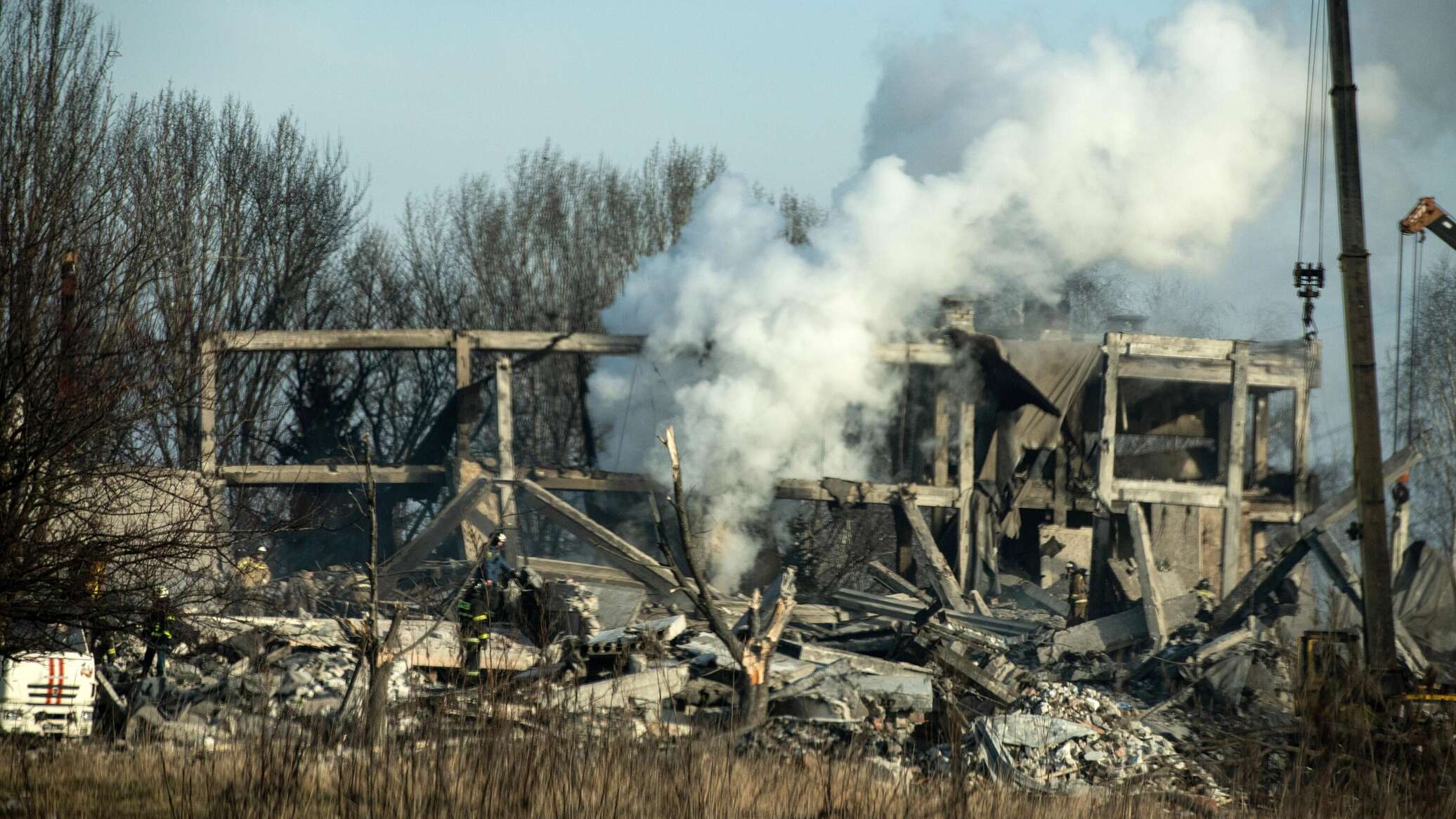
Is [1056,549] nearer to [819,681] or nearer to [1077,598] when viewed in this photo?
[1077,598]

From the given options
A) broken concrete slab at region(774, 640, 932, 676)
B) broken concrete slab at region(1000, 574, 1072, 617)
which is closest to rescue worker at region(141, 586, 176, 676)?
broken concrete slab at region(774, 640, 932, 676)

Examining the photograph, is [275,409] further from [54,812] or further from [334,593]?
[54,812]

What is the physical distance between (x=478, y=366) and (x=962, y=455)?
10752mm

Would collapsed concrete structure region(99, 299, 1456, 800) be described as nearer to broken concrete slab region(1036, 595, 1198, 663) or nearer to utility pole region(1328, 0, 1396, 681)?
broken concrete slab region(1036, 595, 1198, 663)

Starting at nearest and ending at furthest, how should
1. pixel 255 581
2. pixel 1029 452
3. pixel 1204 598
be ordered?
pixel 255 581
pixel 1204 598
pixel 1029 452

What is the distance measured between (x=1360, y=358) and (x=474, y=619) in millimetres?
8625

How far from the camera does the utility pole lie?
12.5 metres

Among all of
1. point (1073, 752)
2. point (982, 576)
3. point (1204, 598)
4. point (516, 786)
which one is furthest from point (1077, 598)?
point (516, 786)

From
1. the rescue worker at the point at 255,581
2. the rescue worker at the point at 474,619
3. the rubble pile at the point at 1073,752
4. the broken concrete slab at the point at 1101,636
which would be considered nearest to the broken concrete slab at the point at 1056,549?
the broken concrete slab at the point at 1101,636

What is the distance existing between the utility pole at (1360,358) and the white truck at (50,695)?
430 inches

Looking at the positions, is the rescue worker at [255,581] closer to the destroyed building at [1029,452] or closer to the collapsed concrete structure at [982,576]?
the collapsed concrete structure at [982,576]

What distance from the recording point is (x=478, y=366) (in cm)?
2711

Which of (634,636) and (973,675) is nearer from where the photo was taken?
(973,675)

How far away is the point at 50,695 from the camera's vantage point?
10273 millimetres
